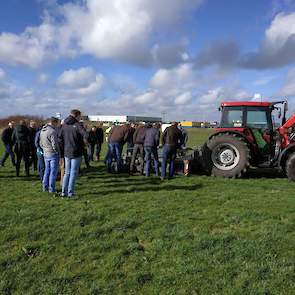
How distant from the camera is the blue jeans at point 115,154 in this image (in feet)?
40.9

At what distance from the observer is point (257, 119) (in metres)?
11.6

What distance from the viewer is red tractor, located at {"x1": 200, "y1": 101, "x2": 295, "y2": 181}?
36.4 feet

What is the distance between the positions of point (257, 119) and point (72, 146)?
5954mm

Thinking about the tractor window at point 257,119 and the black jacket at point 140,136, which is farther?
the black jacket at point 140,136

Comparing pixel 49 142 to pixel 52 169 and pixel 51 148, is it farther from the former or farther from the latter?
pixel 52 169

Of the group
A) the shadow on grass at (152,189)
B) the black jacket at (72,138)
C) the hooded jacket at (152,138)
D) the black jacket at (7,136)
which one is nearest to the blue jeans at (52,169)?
the black jacket at (72,138)

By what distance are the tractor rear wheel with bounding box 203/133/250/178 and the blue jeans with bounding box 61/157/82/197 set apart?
457 cm

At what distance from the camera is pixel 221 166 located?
37.8 ft

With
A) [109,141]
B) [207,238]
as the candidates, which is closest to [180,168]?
[109,141]

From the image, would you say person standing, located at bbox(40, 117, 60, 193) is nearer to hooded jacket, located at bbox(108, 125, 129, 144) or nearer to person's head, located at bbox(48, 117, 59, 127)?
person's head, located at bbox(48, 117, 59, 127)

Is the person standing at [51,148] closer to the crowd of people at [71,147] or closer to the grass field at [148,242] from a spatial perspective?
the crowd of people at [71,147]

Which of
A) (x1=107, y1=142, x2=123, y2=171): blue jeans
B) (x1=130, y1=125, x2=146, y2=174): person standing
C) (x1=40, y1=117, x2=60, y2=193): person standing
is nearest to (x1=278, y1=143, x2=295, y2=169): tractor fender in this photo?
(x1=130, y1=125, x2=146, y2=174): person standing

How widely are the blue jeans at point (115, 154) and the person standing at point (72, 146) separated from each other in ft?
→ 13.5

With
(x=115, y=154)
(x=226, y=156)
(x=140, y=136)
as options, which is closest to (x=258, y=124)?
(x=226, y=156)
